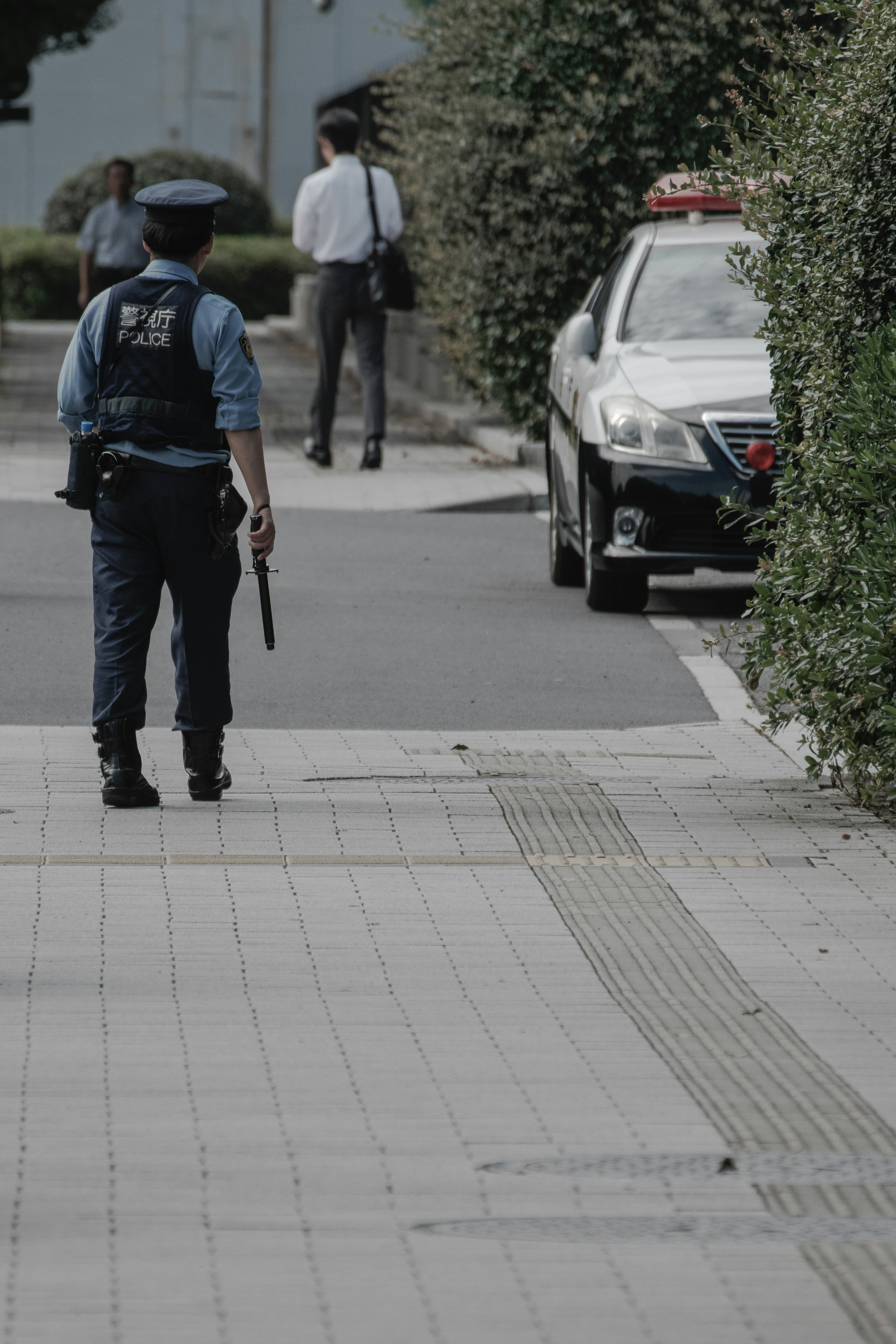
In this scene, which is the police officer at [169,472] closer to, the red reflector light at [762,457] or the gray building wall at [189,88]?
the red reflector light at [762,457]

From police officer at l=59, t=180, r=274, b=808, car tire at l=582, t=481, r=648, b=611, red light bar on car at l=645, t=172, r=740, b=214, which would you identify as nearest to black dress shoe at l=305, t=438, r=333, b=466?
red light bar on car at l=645, t=172, r=740, b=214

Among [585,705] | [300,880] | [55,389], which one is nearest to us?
[300,880]

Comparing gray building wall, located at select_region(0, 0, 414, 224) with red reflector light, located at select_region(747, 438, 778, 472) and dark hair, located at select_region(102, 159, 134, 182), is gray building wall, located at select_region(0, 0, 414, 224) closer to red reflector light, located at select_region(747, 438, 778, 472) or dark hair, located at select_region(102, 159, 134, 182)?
dark hair, located at select_region(102, 159, 134, 182)

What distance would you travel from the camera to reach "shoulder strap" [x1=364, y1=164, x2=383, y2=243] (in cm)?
1658

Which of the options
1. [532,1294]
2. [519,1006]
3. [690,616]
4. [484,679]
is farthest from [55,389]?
[532,1294]

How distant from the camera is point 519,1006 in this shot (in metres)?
4.96

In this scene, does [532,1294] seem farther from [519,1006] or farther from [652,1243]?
[519,1006]

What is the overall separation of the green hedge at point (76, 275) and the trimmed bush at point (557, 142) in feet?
50.1

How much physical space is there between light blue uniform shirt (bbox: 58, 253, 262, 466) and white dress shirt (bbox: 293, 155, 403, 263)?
9.80 metres

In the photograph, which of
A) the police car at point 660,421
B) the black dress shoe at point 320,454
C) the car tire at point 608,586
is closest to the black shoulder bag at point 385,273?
the black dress shoe at point 320,454

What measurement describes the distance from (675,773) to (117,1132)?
12.4 ft

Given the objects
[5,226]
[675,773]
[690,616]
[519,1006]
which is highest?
[519,1006]

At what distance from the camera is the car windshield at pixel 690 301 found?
12.0 meters

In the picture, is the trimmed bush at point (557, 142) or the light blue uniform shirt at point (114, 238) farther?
the light blue uniform shirt at point (114, 238)
